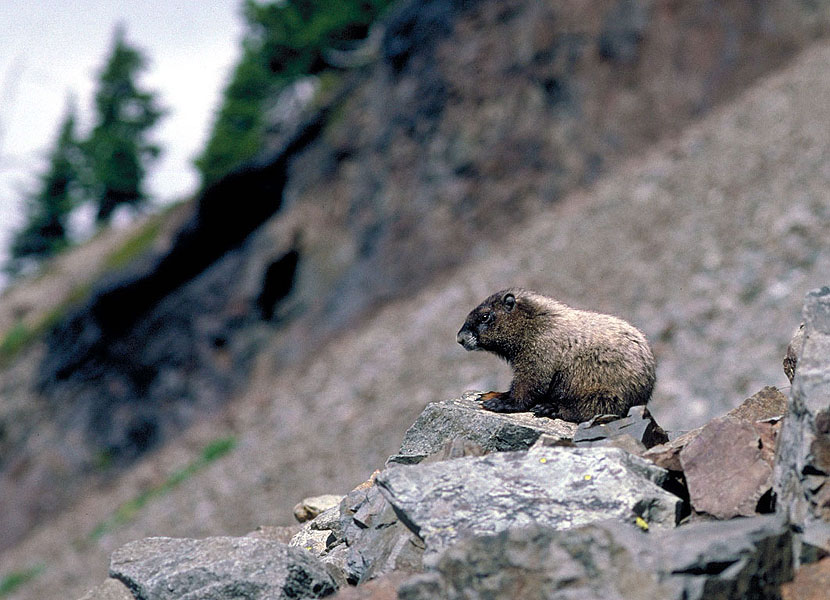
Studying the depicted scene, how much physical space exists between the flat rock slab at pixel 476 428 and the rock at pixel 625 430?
0.15 m

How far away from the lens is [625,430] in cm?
705

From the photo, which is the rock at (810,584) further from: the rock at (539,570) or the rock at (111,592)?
the rock at (111,592)

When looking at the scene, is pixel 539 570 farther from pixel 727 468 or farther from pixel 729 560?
pixel 727 468

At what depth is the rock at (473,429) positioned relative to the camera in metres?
7.15

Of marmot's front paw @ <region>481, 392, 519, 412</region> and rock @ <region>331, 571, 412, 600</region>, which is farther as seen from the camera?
marmot's front paw @ <region>481, 392, 519, 412</region>

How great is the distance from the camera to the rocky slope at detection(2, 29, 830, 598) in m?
18.3

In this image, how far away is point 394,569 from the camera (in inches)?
228

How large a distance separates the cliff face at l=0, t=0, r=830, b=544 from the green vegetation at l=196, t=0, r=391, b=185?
6072 millimetres

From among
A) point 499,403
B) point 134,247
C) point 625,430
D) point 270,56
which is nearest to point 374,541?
point 499,403

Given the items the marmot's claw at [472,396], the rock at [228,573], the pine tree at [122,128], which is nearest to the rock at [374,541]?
the rock at [228,573]

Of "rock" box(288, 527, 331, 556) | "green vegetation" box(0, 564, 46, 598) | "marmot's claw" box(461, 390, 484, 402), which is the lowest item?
"rock" box(288, 527, 331, 556)

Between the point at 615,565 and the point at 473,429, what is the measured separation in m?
2.91

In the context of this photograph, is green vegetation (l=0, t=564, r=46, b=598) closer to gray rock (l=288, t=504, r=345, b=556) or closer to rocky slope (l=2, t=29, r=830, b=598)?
rocky slope (l=2, t=29, r=830, b=598)

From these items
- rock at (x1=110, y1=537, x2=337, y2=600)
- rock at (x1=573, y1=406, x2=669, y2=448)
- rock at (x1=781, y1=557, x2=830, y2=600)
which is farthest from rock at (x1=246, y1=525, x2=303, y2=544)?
rock at (x1=781, y1=557, x2=830, y2=600)
